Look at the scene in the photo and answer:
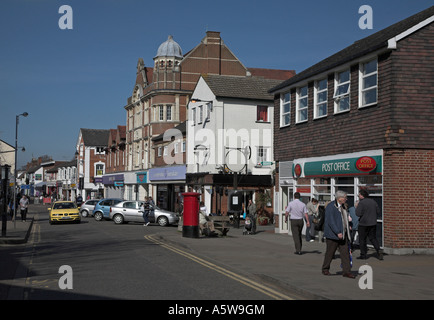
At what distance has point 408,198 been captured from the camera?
57.6 feet

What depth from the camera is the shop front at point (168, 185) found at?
4747 cm

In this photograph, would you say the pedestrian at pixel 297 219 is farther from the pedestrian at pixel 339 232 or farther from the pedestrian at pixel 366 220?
the pedestrian at pixel 339 232

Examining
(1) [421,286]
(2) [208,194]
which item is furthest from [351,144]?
(2) [208,194]

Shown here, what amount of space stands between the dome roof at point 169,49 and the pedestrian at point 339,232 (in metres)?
47.4

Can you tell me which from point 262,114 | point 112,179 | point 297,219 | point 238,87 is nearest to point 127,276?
point 297,219

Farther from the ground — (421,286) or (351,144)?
(351,144)

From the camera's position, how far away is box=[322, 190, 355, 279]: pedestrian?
12.0 m

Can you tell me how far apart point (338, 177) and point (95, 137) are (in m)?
75.2

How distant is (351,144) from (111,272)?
418 inches

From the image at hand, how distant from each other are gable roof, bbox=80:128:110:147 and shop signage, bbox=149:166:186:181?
122 feet

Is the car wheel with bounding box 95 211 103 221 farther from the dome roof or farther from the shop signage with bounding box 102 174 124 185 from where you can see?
the shop signage with bounding box 102 174 124 185

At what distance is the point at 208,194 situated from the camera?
1645 inches

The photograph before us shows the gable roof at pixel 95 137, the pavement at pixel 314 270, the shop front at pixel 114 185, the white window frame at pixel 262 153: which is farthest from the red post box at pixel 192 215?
the gable roof at pixel 95 137
